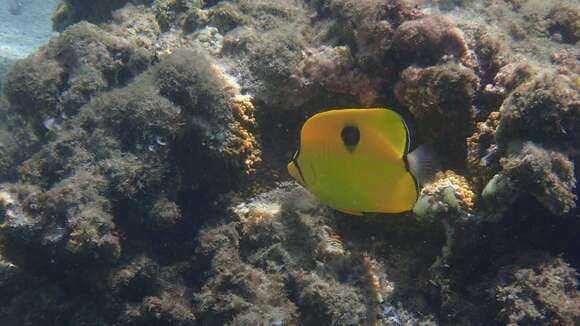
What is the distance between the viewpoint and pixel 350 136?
7.09ft

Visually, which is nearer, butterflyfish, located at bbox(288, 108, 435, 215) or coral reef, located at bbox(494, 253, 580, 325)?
butterflyfish, located at bbox(288, 108, 435, 215)

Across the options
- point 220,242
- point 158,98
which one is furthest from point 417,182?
point 158,98

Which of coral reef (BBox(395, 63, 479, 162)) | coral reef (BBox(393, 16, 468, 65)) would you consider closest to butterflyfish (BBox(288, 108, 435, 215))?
coral reef (BBox(395, 63, 479, 162))

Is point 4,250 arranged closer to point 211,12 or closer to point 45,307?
point 45,307

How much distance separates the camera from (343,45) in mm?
3652

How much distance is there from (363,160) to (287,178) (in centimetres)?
159

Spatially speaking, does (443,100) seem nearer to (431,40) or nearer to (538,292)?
(431,40)

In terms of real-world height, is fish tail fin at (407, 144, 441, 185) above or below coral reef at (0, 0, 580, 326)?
above

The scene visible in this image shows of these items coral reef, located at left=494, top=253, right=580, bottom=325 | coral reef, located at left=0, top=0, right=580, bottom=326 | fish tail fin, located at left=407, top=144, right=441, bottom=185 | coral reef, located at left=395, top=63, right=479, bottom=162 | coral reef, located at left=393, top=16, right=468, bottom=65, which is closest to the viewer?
fish tail fin, located at left=407, top=144, right=441, bottom=185

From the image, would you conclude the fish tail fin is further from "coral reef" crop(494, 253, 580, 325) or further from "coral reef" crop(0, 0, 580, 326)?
"coral reef" crop(494, 253, 580, 325)

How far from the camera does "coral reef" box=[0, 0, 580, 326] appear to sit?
2688 millimetres

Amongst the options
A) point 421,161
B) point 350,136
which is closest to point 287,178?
point 350,136

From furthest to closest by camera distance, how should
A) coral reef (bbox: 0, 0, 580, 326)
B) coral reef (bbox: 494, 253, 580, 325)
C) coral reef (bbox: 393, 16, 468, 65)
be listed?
coral reef (bbox: 393, 16, 468, 65) < coral reef (bbox: 0, 0, 580, 326) < coral reef (bbox: 494, 253, 580, 325)

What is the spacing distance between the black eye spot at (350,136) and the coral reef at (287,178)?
0.72 meters
